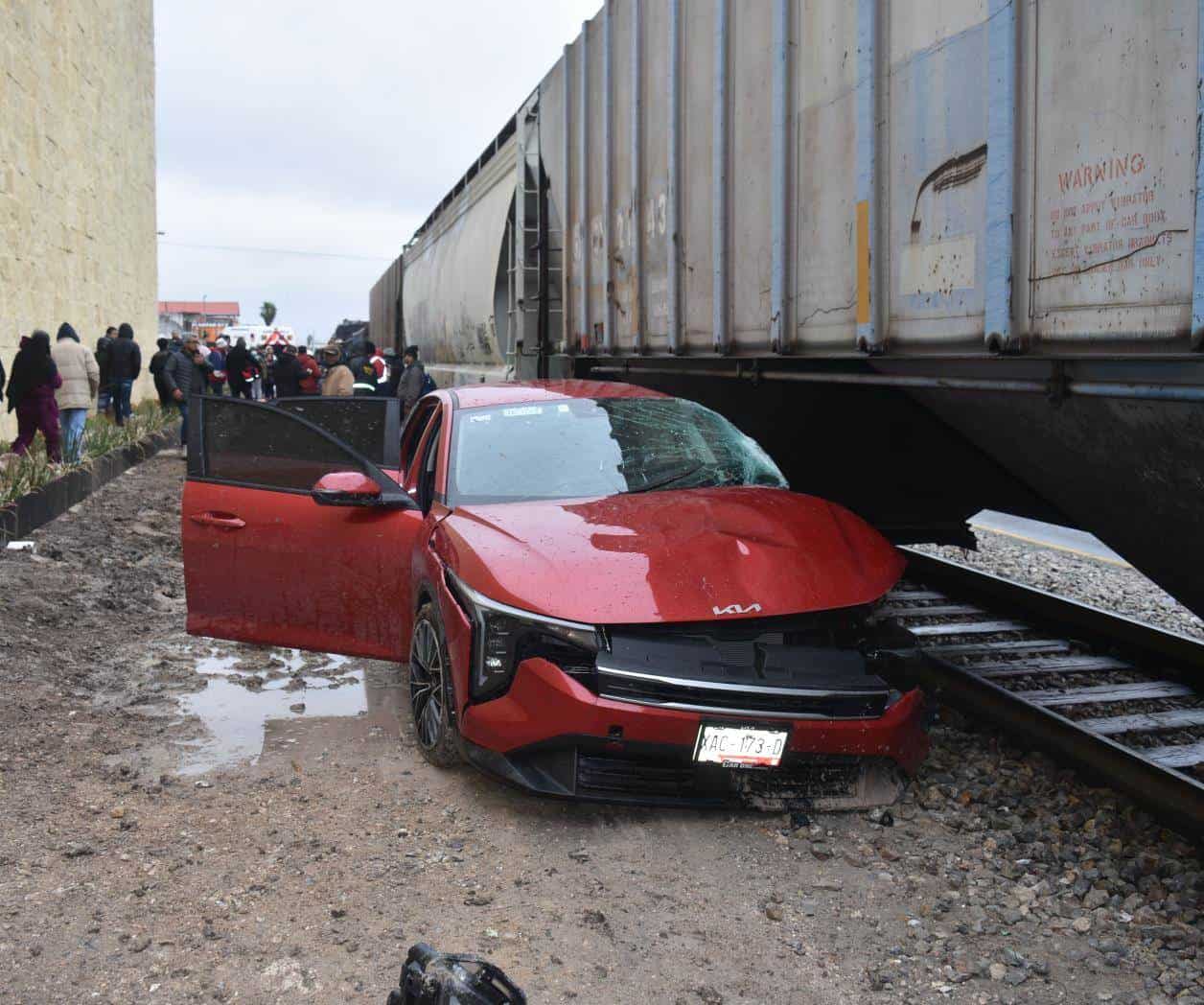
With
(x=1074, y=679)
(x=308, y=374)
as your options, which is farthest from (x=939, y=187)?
(x=308, y=374)

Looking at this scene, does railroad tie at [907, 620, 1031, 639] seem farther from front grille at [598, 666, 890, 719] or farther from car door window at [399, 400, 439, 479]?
front grille at [598, 666, 890, 719]

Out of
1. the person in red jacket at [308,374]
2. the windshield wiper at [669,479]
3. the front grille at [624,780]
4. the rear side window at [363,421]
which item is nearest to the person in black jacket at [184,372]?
the person in red jacket at [308,374]

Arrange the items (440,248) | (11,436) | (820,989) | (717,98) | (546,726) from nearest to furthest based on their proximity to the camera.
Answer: (820,989) < (546,726) < (717,98) < (11,436) < (440,248)

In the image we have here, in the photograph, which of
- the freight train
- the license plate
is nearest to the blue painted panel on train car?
the freight train

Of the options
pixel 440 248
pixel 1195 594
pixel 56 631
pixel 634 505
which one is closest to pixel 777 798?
pixel 634 505

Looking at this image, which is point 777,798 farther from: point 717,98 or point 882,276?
point 717,98

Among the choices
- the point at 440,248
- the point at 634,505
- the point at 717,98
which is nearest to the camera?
the point at 634,505

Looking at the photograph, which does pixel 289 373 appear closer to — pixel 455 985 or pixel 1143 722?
pixel 1143 722

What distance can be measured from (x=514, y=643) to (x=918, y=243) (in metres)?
2.23

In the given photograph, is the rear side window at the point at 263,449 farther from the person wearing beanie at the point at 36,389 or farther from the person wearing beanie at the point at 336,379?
the person wearing beanie at the point at 36,389

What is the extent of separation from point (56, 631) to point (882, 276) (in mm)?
5037

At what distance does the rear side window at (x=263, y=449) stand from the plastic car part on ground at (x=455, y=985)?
3464 millimetres

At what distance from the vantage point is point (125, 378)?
1956cm

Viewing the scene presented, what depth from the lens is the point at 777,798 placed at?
4.21 meters
